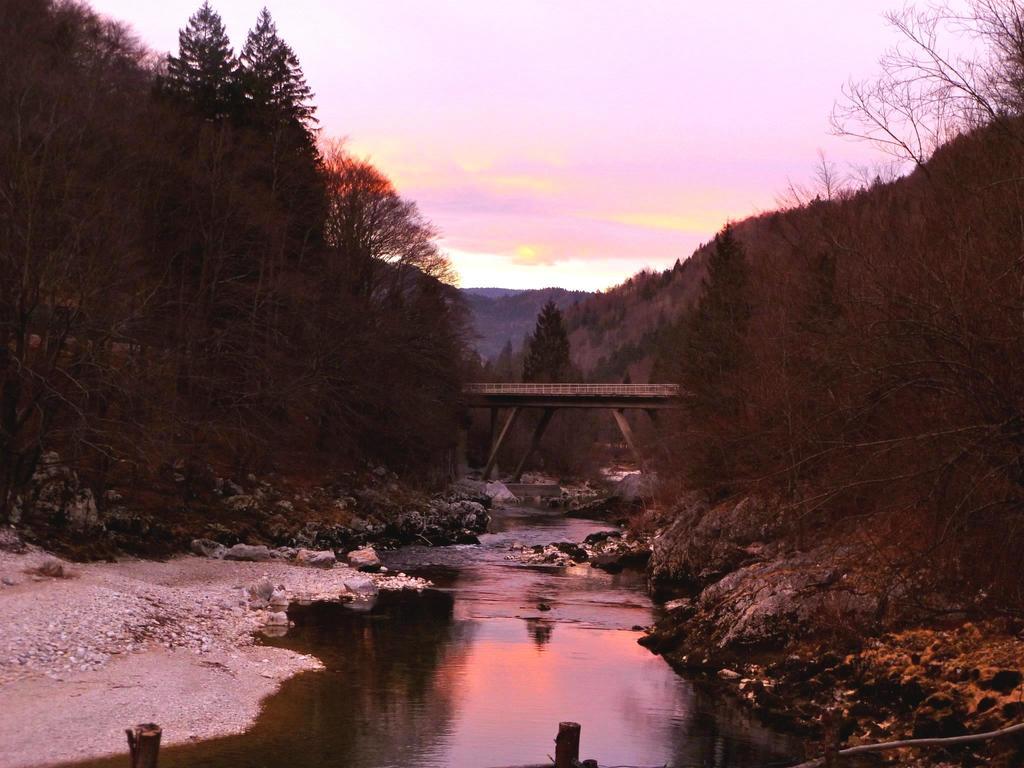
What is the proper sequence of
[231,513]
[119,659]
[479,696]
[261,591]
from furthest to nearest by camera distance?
1. [231,513]
2. [261,591]
3. [479,696]
4. [119,659]

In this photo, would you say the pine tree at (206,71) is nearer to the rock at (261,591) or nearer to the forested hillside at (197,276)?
the forested hillside at (197,276)

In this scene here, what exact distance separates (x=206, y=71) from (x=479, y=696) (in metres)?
39.3

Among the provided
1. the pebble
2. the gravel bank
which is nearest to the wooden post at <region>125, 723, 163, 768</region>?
the gravel bank

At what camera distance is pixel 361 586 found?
2738 cm

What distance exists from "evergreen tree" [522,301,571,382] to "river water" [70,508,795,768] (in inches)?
2949

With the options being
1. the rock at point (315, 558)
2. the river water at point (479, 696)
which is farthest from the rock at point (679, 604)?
the rock at point (315, 558)

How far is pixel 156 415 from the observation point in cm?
2995

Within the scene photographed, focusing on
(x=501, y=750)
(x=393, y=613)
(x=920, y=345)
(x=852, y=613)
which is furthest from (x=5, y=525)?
(x=920, y=345)

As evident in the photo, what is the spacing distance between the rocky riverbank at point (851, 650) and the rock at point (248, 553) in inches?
491

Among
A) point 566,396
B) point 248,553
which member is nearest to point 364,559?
point 248,553

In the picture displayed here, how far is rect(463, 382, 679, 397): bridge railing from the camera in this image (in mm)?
65750

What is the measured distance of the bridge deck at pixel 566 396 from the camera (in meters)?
66.1

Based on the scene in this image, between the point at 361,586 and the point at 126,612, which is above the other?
the point at 126,612

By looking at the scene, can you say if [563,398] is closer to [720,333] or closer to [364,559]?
[720,333]
